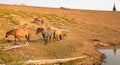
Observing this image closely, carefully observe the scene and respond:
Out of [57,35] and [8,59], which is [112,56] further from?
[8,59]

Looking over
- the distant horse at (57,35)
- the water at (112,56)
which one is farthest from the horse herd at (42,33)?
the water at (112,56)

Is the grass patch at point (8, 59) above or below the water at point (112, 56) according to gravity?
above

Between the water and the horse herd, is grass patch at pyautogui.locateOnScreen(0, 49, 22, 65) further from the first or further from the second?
the water

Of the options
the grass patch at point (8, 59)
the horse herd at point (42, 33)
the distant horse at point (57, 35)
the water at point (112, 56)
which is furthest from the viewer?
the distant horse at point (57, 35)

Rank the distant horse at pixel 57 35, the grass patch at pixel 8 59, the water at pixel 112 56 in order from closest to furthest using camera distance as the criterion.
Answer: the grass patch at pixel 8 59 → the water at pixel 112 56 → the distant horse at pixel 57 35

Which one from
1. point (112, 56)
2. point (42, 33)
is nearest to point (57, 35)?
point (42, 33)

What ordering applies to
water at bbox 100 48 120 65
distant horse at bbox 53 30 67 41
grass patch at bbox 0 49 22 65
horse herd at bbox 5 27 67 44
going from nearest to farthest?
1. grass patch at bbox 0 49 22 65
2. water at bbox 100 48 120 65
3. horse herd at bbox 5 27 67 44
4. distant horse at bbox 53 30 67 41

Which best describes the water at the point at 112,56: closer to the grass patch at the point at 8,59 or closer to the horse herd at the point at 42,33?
the horse herd at the point at 42,33

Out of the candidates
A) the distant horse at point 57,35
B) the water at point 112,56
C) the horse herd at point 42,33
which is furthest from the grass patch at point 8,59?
the distant horse at point 57,35

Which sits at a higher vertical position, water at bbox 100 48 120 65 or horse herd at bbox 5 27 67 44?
horse herd at bbox 5 27 67 44

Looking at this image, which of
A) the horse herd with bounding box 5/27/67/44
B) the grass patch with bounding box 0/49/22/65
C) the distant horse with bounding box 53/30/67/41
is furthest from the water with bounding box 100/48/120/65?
the grass patch with bounding box 0/49/22/65

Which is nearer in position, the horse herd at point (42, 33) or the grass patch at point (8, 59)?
the grass patch at point (8, 59)

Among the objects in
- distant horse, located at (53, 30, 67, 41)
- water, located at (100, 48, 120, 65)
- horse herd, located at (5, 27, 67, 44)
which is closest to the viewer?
water, located at (100, 48, 120, 65)

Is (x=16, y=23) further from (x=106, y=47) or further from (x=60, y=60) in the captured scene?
(x=60, y=60)
